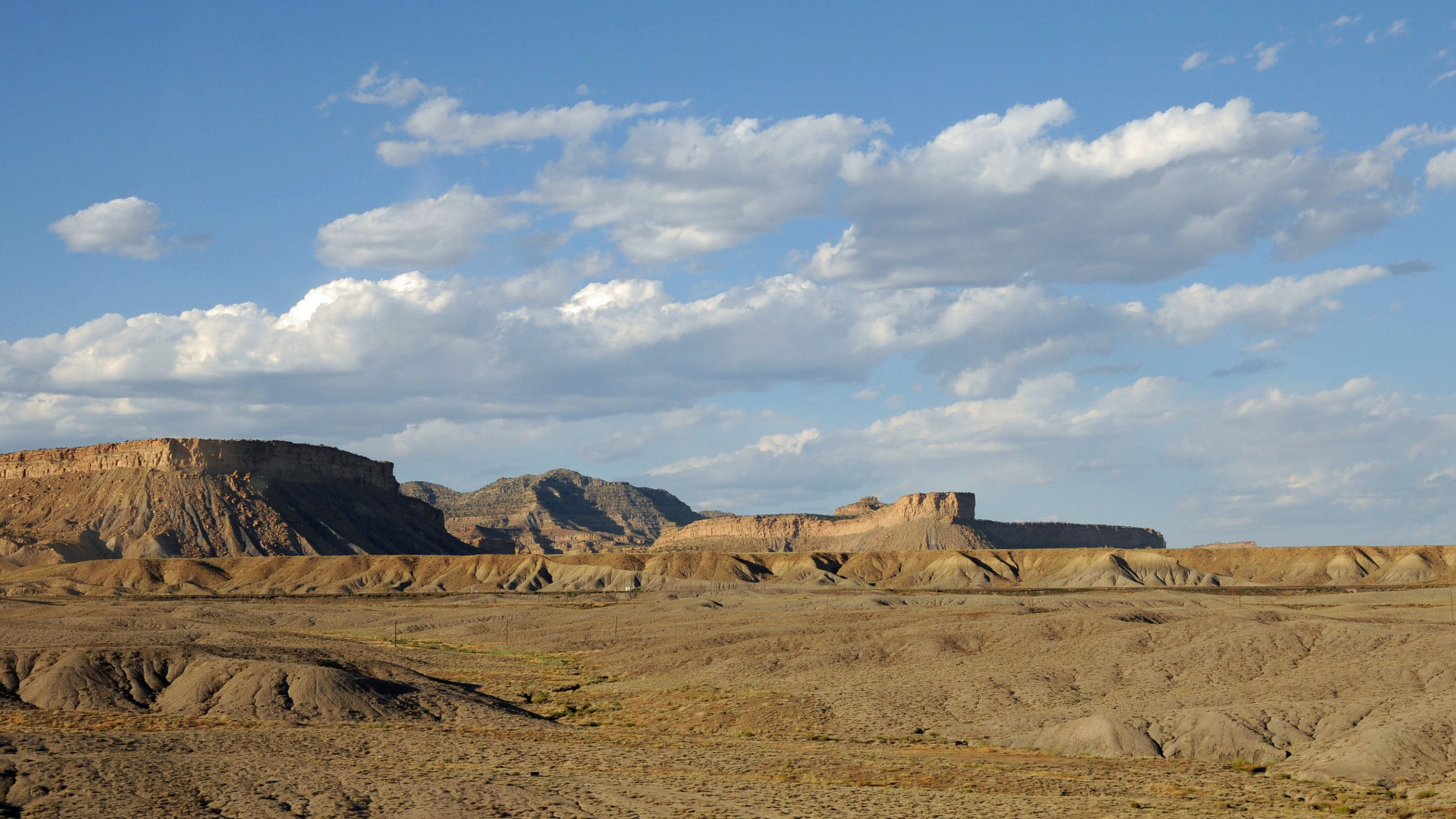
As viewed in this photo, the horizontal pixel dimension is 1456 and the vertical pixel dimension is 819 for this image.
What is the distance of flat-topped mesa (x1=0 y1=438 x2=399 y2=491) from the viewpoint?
568ft

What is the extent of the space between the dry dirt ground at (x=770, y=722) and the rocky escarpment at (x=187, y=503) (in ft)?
316

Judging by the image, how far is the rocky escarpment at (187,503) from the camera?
158125mm

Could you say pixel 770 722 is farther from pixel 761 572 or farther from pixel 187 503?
pixel 187 503

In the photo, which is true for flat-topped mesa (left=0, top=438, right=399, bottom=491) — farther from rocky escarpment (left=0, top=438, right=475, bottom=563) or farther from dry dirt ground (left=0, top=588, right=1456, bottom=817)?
dry dirt ground (left=0, top=588, right=1456, bottom=817)

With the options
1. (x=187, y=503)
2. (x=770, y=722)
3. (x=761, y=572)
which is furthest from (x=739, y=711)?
(x=187, y=503)

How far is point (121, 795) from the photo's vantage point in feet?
83.4

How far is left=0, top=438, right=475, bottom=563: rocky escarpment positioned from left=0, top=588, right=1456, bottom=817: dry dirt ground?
96.4 m

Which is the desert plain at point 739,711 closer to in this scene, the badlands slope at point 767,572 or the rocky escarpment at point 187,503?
the badlands slope at point 767,572

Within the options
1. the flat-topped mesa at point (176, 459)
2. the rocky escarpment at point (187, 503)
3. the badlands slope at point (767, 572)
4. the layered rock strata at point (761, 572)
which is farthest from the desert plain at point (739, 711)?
the flat-topped mesa at point (176, 459)

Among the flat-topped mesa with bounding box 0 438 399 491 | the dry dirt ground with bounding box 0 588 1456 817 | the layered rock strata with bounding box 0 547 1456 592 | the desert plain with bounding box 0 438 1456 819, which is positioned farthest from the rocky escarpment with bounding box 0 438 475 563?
the dry dirt ground with bounding box 0 588 1456 817

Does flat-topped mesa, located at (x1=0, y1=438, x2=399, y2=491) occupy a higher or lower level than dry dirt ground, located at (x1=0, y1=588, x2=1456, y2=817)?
higher

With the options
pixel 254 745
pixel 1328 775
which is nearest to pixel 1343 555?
pixel 1328 775

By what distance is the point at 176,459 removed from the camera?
17262cm

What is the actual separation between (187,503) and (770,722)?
14628 cm
